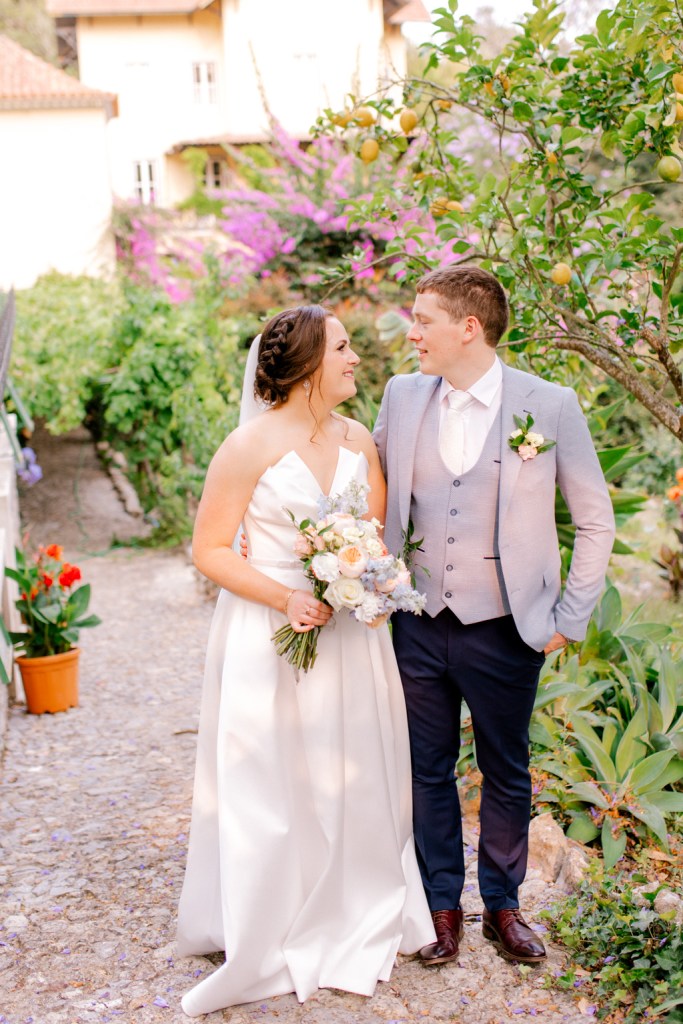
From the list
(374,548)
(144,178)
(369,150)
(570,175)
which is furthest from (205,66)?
(374,548)

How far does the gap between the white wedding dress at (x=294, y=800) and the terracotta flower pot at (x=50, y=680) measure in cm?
276

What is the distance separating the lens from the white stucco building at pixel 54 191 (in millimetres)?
23016

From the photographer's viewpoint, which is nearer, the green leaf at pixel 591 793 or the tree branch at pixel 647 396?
the tree branch at pixel 647 396

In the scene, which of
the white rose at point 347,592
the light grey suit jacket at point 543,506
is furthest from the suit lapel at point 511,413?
the white rose at point 347,592

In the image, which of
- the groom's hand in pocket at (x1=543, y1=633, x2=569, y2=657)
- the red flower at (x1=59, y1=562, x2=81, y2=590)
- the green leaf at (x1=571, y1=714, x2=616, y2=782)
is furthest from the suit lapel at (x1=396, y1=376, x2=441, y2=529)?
the red flower at (x1=59, y1=562, x2=81, y2=590)

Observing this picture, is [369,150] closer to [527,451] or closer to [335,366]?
[335,366]

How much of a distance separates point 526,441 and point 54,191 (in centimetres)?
2270

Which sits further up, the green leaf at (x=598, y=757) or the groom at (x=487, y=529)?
the groom at (x=487, y=529)

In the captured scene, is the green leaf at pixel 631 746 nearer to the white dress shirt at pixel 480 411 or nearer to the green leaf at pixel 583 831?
the green leaf at pixel 583 831

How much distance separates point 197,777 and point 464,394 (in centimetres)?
142

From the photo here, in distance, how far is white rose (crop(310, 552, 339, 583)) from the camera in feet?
8.61

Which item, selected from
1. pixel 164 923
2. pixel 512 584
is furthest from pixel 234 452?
pixel 164 923

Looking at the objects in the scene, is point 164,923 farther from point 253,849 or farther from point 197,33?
point 197,33

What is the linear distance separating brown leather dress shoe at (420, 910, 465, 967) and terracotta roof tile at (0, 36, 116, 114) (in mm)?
22622
